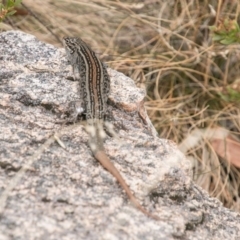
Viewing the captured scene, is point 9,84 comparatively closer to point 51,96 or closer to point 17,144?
point 51,96

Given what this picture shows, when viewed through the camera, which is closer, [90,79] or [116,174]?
[116,174]

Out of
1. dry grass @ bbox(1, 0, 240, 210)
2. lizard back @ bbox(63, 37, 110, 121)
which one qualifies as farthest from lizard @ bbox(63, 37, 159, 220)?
dry grass @ bbox(1, 0, 240, 210)

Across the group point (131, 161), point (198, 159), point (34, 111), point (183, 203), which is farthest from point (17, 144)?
point (198, 159)

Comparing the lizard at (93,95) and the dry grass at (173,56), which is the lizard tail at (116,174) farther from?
the dry grass at (173,56)

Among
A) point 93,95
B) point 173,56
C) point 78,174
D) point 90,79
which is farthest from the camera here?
point 173,56

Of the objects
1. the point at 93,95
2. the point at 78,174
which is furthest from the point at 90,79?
the point at 78,174

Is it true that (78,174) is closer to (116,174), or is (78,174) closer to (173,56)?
(116,174)
